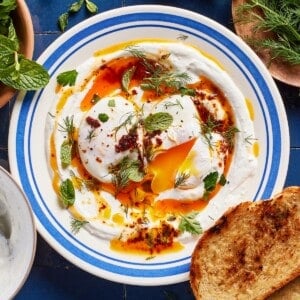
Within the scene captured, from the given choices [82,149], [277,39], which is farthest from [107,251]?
[277,39]

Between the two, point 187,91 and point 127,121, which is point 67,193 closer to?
point 127,121

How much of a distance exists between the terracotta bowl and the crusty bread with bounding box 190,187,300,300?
0.85m

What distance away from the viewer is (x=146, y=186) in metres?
2.87

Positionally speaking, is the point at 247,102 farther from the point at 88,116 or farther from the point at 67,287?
the point at 67,287

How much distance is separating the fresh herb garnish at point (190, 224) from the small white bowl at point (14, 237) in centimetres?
53

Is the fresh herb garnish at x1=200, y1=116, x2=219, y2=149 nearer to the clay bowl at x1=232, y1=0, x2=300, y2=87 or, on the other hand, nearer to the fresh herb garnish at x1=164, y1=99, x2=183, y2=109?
the fresh herb garnish at x1=164, y1=99, x2=183, y2=109

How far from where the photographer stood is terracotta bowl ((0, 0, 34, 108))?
2.67 m

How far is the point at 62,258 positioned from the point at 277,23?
1172 millimetres

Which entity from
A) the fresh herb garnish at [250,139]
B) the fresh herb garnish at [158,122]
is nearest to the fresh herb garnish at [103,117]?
the fresh herb garnish at [158,122]

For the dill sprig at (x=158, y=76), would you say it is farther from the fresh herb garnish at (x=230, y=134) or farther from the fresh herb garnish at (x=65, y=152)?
the fresh herb garnish at (x=65, y=152)

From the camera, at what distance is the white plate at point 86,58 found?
2.79 meters

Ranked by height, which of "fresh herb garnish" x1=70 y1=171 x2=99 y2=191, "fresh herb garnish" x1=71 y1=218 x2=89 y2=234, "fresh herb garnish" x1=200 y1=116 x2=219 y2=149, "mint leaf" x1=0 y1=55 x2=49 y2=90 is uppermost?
"mint leaf" x1=0 y1=55 x2=49 y2=90

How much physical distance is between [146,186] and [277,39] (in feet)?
2.36

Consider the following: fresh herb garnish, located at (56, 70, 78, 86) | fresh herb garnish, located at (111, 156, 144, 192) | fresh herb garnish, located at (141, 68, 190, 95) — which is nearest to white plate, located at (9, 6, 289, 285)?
fresh herb garnish, located at (56, 70, 78, 86)
